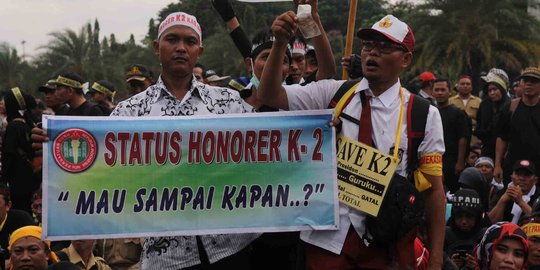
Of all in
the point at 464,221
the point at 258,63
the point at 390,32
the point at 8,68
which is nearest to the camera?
the point at 390,32

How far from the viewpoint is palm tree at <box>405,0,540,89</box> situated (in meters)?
33.0

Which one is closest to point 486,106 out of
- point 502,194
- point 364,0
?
point 502,194

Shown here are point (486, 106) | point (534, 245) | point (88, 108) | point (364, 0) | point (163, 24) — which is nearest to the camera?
point (163, 24)

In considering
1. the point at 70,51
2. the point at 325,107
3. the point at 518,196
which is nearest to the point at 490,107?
the point at 518,196

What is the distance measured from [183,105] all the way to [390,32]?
3.84 feet

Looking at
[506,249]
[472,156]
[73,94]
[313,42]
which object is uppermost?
[313,42]

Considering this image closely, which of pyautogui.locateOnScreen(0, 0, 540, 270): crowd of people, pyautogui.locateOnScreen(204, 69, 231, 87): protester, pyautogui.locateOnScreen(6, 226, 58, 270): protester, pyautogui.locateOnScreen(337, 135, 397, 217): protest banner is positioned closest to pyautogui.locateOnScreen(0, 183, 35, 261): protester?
pyautogui.locateOnScreen(6, 226, 58, 270): protester

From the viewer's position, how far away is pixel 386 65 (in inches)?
216

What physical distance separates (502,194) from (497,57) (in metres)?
22.3

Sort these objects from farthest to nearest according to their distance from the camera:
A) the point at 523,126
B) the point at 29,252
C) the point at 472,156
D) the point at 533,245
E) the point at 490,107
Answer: the point at 472,156
the point at 490,107
the point at 523,126
the point at 533,245
the point at 29,252

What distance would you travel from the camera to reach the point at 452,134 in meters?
13.2

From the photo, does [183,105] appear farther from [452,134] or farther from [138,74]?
[452,134]

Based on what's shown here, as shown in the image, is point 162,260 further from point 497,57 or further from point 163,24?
point 497,57

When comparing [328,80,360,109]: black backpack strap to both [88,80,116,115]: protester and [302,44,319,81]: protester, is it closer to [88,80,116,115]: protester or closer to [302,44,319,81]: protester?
[302,44,319,81]: protester
